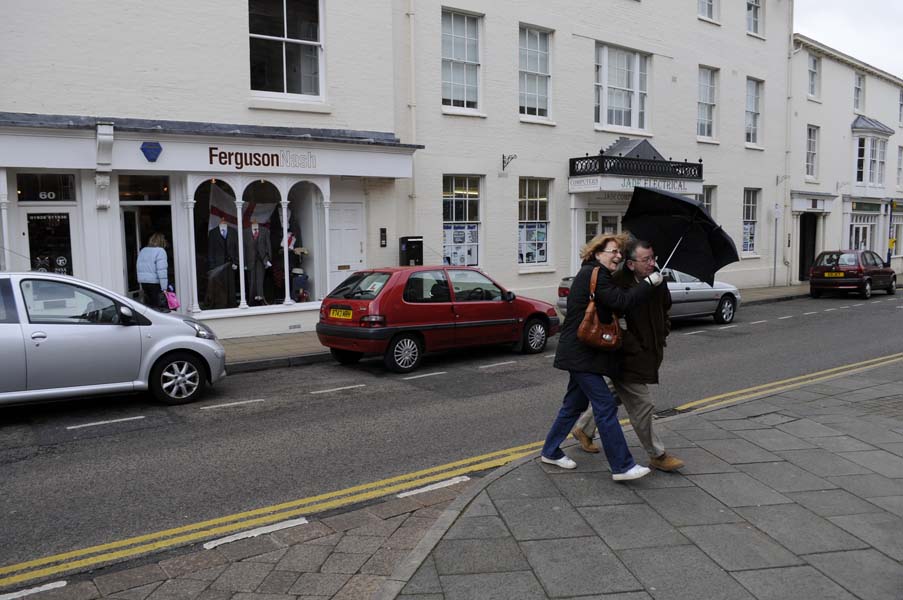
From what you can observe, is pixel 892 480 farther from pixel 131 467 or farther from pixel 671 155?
pixel 671 155

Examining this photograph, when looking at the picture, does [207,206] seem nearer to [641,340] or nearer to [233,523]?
[233,523]

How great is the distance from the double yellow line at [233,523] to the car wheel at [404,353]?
420 cm

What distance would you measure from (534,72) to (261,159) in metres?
8.34

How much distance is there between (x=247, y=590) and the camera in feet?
13.3

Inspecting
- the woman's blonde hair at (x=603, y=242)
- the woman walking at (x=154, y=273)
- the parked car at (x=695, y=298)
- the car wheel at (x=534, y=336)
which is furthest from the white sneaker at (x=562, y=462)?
the parked car at (x=695, y=298)

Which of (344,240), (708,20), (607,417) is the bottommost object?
(607,417)

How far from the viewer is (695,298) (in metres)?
16.1

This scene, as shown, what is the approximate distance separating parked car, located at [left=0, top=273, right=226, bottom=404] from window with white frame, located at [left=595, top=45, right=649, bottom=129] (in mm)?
15127

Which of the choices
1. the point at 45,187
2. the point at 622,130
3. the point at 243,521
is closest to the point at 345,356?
the point at 45,187

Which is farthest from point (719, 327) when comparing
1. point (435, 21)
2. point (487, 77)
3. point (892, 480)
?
point (892, 480)

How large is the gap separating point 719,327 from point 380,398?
33.2ft

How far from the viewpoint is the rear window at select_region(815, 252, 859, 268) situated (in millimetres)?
23312

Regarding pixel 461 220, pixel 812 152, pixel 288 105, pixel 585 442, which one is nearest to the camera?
pixel 585 442

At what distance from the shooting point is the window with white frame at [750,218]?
87.7 feet
